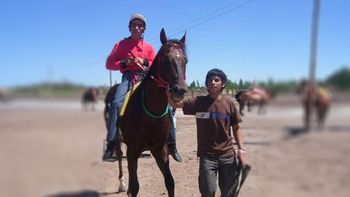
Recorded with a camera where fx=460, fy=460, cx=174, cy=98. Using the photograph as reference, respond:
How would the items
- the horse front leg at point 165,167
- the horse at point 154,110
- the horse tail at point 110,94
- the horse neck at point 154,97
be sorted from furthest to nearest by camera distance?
the horse tail at point 110,94, the horse front leg at point 165,167, the horse neck at point 154,97, the horse at point 154,110

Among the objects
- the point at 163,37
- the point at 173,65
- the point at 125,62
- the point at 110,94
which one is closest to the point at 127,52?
the point at 125,62

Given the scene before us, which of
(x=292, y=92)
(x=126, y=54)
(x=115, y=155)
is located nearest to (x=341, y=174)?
(x=292, y=92)

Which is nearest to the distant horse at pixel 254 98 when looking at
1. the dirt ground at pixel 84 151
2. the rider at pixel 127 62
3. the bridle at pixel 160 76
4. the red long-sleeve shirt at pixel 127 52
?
the dirt ground at pixel 84 151

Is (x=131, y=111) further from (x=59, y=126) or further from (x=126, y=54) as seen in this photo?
(x=59, y=126)

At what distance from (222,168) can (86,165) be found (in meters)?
1.50

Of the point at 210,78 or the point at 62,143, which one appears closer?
the point at 62,143

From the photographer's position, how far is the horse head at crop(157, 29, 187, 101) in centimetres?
454

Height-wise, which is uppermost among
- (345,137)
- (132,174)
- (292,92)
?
(292,92)

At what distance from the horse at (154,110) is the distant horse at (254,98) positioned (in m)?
0.82

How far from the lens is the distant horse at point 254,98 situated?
432 cm

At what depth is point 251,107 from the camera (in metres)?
5.25

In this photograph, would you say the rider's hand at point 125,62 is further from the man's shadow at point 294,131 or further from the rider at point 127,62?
the man's shadow at point 294,131

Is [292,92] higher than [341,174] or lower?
higher

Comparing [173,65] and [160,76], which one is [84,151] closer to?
[173,65]
